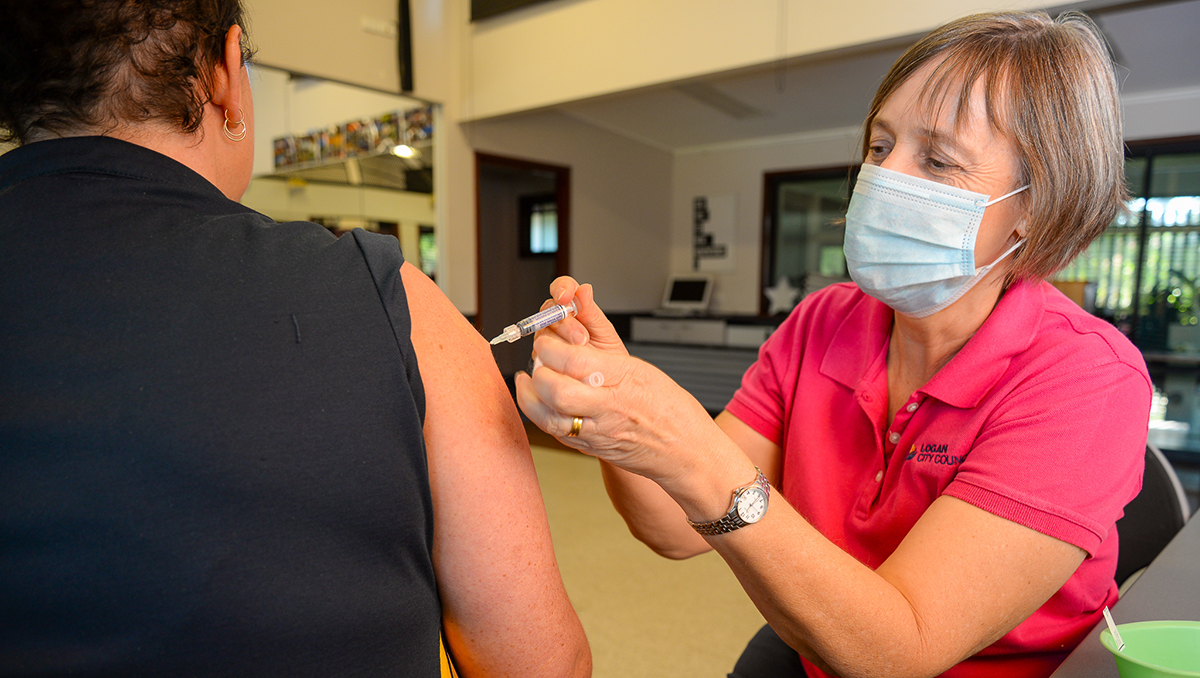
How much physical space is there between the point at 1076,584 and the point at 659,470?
24.2 inches

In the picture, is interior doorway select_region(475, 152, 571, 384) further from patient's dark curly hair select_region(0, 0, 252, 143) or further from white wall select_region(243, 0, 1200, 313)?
patient's dark curly hair select_region(0, 0, 252, 143)

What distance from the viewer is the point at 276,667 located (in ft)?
1.74

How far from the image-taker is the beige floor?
210 cm

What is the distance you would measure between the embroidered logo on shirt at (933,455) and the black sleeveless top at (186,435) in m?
0.66

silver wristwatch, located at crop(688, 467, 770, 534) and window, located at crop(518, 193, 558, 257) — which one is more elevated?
window, located at crop(518, 193, 558, 257)

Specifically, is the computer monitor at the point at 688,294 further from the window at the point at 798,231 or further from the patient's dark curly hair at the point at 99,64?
the patient's dark curly hair at the point at 99,64

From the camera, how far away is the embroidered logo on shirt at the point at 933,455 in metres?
0.85

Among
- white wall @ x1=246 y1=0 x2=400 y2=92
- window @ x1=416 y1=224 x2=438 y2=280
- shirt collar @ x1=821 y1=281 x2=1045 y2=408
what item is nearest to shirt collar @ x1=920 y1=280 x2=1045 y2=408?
shirt collar @ x1=821 y1=281 x2=1045 y2=408

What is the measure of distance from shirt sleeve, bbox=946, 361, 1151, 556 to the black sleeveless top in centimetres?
63

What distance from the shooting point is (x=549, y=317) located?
0.64 metres

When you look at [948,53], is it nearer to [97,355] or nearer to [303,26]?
[97,355]

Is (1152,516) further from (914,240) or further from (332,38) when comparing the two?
(332,38)

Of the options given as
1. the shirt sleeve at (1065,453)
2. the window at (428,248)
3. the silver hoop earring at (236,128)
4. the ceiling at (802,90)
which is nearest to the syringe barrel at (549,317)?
the silver hoop earring at (236,128)

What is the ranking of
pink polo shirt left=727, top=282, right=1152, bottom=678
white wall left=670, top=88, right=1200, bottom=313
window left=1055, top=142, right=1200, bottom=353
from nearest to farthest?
pink polo shirt left=727, top=282, right=1152, bottom=678 < window left=1055, top=142, right=1200, bottom=353 < white wall left=670, top=88, right=1200, bottom=313
